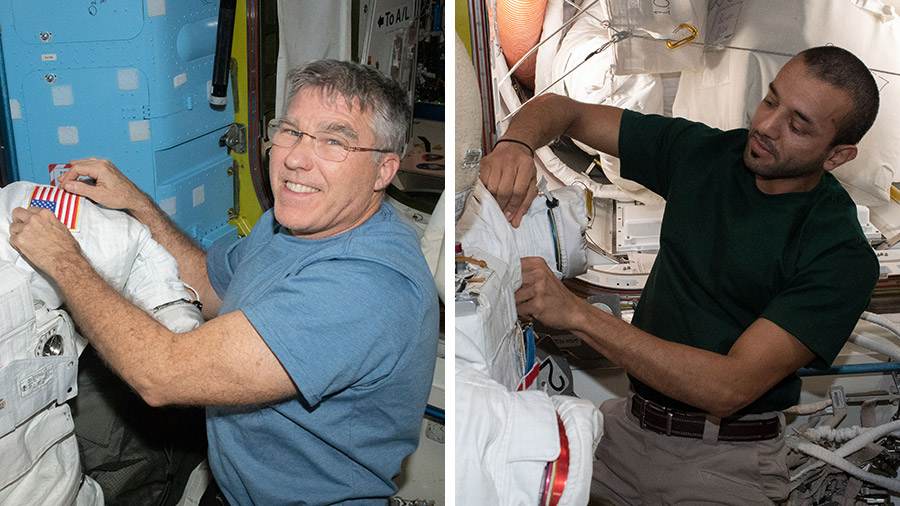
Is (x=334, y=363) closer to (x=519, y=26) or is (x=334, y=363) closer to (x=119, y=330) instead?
(x=119, y=330)

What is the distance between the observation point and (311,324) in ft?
3.82

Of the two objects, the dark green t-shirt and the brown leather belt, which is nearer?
the dark green t-shirt

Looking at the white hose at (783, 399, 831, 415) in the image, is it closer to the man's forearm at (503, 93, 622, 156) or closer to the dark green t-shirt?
the dark green t-shirt

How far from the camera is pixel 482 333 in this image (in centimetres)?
101

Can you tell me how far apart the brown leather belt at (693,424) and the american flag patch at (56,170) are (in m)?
1.44

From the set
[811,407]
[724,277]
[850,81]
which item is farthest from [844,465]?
[850,81]

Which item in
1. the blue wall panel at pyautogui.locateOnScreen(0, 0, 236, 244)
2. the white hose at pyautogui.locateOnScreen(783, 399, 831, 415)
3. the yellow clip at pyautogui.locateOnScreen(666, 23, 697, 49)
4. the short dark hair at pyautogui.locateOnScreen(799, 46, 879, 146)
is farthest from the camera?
the white hose at pyautogui.locateOnScreen(783, 399, 831, 415)

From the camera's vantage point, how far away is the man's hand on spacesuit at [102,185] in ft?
4.95

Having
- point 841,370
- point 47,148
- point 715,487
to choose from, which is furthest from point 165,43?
point 841,370

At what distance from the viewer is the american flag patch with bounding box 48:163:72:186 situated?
5.83 ft

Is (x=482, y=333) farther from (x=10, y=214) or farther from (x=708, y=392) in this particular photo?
(x=10, y=214)

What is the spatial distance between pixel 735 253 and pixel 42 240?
4.33ft

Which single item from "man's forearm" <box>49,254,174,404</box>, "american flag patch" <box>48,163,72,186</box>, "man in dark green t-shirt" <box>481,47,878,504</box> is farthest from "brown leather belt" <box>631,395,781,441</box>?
"american flag patch" <box>48,163,72,186</box>

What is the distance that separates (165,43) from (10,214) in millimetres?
702
